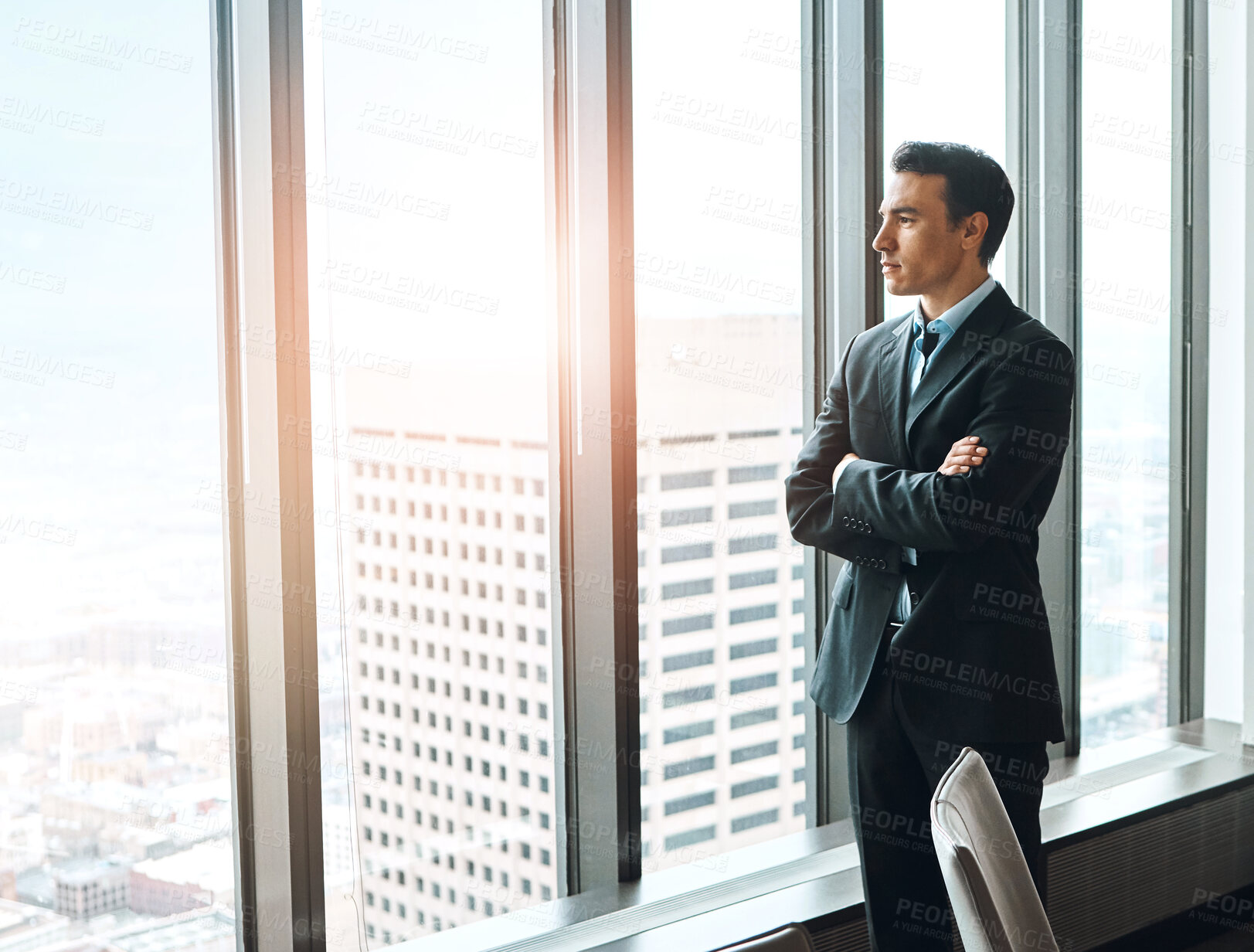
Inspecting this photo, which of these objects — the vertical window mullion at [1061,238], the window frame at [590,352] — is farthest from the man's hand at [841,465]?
the vertical window mullion at [1061,238]

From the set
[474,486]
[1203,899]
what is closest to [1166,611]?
[1203,899]

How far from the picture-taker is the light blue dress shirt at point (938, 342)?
1.85 meters

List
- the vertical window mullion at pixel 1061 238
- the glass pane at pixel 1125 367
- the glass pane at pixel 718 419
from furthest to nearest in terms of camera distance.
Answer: the glass pane at pixel 1125 367, the vertical window mullion at pixel 1061 238, the glass pane at pixel 718 419

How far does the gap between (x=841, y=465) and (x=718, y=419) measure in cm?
70

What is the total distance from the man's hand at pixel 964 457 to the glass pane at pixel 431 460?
0.95 meters

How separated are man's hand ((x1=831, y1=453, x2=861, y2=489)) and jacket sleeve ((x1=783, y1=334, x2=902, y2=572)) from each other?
1 centimetres

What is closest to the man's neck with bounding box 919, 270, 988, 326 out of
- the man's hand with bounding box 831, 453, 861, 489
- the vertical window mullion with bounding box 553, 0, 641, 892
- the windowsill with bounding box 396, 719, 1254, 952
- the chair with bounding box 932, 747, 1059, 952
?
the man's hand with bounding box 831, 453, 861, 489

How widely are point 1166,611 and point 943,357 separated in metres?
2.12

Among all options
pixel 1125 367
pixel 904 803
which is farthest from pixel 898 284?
pixel 1125 367

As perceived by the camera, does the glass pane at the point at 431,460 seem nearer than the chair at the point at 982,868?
No

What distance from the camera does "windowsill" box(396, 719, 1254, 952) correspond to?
7.18ft

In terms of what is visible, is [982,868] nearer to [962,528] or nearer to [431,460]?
[962,528]

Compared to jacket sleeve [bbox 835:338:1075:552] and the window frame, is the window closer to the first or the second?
the window frame

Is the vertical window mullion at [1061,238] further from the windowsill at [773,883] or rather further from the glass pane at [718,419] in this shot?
the glass pane at [718,419]
